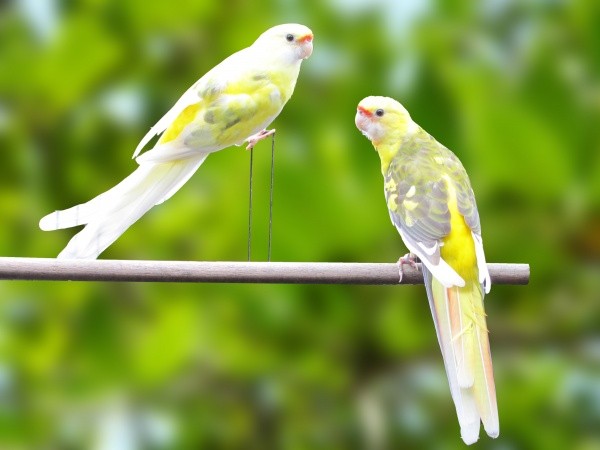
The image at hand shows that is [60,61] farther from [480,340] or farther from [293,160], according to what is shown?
[480,340]

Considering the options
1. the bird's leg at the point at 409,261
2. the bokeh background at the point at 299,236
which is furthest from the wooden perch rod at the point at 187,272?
the bokeh background at the point at 299,236

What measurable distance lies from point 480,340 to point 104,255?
0.39 metres

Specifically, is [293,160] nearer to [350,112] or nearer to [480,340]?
[350,112]

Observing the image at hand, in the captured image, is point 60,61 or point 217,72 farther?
point 60,61

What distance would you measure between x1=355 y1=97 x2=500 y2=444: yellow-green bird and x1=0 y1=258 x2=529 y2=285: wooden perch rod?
0.04 meters

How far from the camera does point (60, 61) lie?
0.82m

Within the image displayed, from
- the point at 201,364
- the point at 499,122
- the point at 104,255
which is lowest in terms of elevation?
the point at 201,364

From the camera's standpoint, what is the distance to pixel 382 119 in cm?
58

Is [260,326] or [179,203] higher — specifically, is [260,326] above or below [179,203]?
below

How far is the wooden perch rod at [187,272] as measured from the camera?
0.53 m

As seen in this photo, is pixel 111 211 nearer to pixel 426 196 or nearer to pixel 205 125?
pixel 205 125

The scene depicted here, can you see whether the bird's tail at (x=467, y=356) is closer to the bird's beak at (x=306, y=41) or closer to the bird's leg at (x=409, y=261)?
the bird's leg at (x=409, y=261)

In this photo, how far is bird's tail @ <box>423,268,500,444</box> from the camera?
0.53 m

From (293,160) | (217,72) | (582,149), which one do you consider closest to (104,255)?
(293,160)
